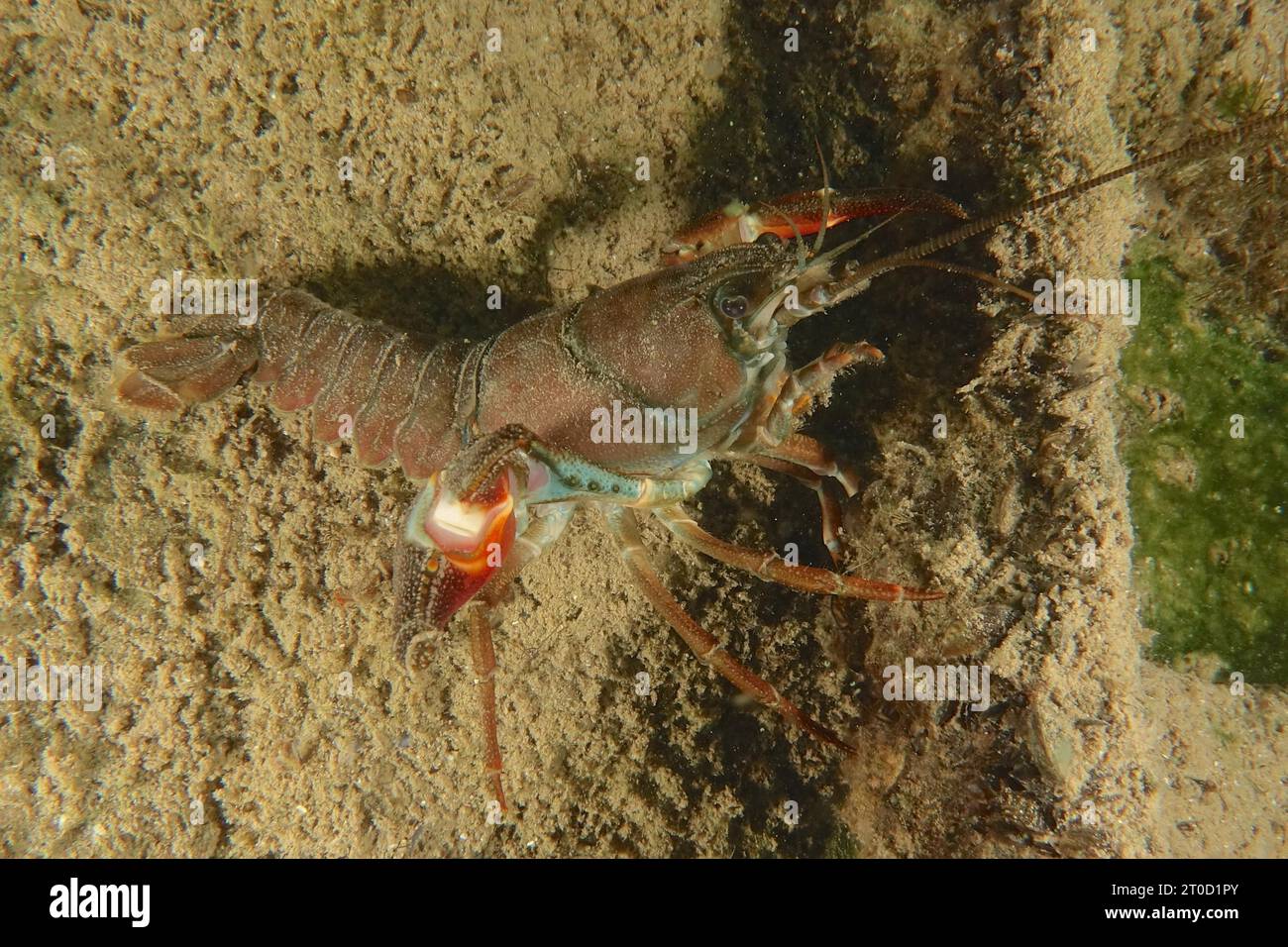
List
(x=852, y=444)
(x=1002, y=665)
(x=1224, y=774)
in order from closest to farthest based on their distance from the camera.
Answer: (x=1002, y=665), (x=1224, y=774), (x=852, y=444)

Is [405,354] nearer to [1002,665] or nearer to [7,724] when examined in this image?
[7,724]

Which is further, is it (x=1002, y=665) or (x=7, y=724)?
(x=7, y=724)

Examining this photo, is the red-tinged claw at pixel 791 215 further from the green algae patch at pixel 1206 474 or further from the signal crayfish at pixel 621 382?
the green algae patch at pixel 1206 474

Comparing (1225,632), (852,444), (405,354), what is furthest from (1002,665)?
(405,354)

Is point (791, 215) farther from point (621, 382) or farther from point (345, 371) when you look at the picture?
point (345, 371)

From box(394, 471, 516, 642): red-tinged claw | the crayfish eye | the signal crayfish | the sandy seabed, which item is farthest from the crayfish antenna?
box(394, 471, 516, 642): red-tinged claw

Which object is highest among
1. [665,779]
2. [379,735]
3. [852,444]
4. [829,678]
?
[852,444]
